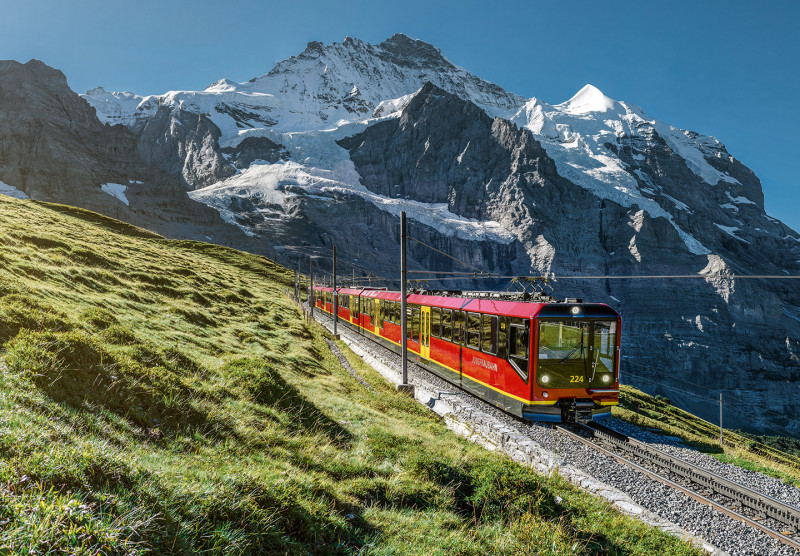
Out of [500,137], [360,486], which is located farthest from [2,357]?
[500,137]

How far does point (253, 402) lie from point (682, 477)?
9.77 meters

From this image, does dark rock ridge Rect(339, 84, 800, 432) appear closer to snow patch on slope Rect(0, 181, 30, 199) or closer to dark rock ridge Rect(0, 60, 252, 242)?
dark rock ridge Rect(0, 60, 252, 242)

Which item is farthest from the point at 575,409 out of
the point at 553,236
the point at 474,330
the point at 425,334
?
the point at 553,236

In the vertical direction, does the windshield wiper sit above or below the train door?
above

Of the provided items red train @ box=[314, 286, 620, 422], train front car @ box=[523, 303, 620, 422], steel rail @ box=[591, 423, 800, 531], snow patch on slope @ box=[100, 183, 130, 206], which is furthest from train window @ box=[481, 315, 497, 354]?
snow patch on slope @ box=[100, 183, 130, 206]

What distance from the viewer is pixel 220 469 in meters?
5.02

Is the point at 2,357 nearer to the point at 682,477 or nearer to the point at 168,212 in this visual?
the point at 682,477

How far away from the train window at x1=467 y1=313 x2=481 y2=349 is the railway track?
13.9 ft

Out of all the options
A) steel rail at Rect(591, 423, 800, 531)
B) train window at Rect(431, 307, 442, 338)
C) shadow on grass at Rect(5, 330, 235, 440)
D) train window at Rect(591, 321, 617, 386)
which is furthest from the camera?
train window at Rect(431, 307, 442, 338)

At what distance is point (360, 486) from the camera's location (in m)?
6.08

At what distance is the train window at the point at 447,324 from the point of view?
17219 millimetres

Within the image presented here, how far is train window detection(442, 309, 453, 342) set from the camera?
17219mm

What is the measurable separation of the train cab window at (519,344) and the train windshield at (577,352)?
0.42 metres

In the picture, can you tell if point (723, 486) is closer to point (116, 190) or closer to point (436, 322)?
point (436, 322)
